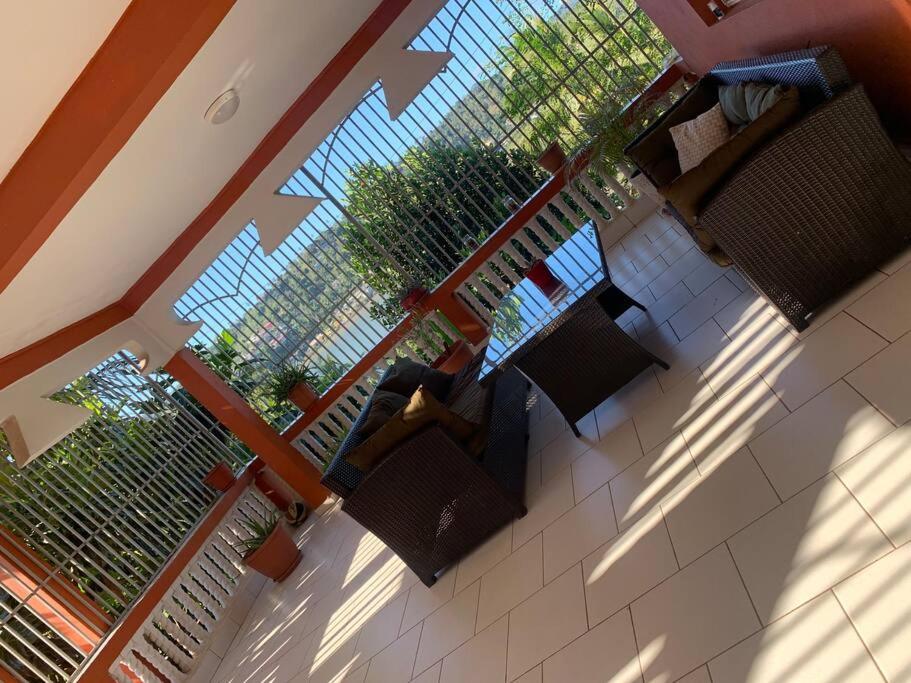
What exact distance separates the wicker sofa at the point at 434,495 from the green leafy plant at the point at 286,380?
2341 mm

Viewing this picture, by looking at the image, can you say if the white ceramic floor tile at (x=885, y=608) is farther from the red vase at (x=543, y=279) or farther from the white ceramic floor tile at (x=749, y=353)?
the red vase at (x=543, y=279)

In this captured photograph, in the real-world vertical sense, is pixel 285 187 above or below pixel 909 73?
above

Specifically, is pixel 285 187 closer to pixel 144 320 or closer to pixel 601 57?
pixel 144 320

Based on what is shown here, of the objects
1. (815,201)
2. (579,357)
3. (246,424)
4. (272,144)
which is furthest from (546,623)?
(272,144)

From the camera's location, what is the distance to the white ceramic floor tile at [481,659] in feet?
8.88

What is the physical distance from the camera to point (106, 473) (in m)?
4.96

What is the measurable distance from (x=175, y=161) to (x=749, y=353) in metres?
3.05

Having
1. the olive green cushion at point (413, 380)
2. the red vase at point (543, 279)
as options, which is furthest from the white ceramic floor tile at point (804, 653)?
the olive green cushion at point (413, 380)

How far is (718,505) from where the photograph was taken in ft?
8.04

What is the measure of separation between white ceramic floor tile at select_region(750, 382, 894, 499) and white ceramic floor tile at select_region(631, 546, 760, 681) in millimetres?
351

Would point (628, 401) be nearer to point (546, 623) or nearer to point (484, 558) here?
point (484, 558)

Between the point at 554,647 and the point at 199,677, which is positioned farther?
the point at 199,677

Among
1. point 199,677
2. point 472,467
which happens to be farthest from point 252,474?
point 472,467

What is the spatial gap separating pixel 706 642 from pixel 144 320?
4716mm
